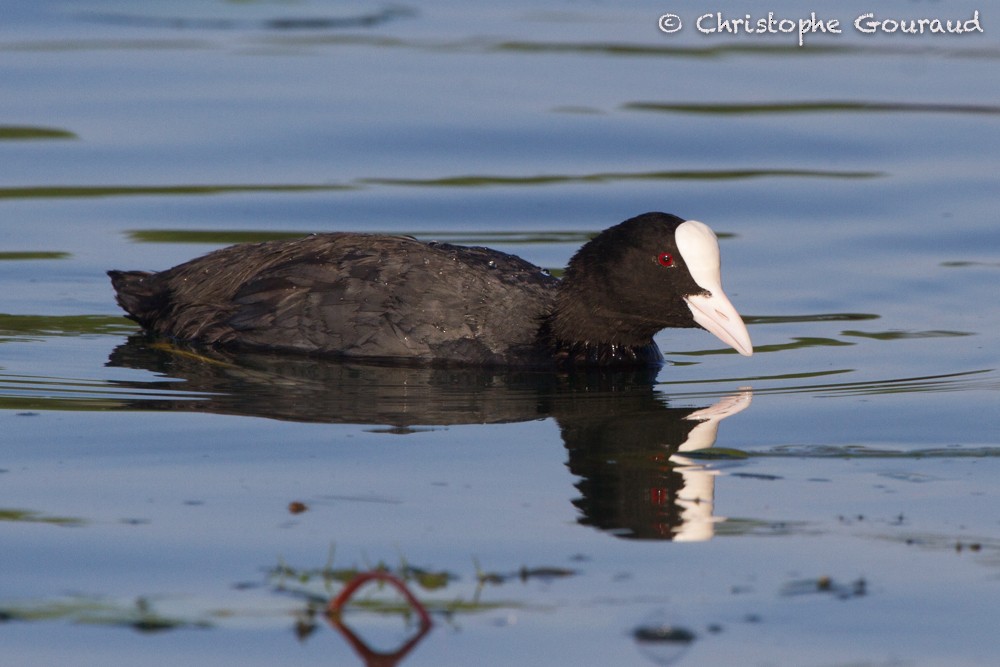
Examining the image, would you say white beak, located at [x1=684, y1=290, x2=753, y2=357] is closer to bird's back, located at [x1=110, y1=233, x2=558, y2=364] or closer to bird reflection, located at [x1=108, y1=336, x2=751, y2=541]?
bird reflection, located at [x1=108, y1=336, x2=751, y2=541]

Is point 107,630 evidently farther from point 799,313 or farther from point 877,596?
point 799,313

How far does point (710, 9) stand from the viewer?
17.5 m

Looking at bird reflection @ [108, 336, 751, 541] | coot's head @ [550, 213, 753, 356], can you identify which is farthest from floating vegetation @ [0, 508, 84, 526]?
coot's head @ [550, 213, 753, 356]

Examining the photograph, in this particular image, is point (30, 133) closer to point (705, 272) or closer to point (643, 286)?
point (643, 286)

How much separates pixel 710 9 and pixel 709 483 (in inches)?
484

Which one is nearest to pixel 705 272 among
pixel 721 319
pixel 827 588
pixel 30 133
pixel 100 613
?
pixel 721 319

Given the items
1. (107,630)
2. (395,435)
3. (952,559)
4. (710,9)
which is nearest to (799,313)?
(395,435)

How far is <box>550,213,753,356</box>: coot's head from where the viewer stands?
7.73 m

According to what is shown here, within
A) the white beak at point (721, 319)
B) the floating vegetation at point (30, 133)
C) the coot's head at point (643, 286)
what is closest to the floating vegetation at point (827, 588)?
the white beak at point (721, 319)

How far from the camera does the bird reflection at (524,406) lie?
18.7 ft

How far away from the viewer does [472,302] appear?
26.1 ft

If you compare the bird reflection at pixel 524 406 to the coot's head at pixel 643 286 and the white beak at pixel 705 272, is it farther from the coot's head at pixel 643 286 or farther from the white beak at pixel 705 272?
the white beak at pixel 705 272

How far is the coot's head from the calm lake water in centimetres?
32

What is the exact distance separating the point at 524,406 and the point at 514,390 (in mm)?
324
